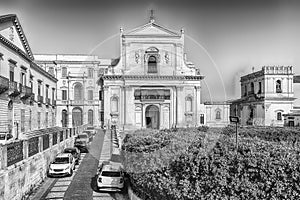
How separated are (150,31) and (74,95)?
14647mm

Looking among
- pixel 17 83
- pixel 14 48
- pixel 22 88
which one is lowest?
pixel 22 88

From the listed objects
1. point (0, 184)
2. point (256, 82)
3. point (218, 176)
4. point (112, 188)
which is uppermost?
point (256, 82)

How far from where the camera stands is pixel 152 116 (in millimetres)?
54781

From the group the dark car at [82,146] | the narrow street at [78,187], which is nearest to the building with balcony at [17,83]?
the dark car at [82,146]

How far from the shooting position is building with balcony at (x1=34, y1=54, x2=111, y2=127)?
38.6 metres

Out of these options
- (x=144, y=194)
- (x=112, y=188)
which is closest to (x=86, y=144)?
(x=112, y=188)

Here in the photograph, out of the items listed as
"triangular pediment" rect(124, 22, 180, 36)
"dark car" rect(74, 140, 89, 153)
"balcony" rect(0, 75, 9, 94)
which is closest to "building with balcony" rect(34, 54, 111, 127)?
"triangular pediment" rect(124, 22, 180, 36)

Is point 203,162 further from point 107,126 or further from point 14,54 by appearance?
point 107,126

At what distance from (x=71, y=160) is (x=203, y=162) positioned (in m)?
13.2

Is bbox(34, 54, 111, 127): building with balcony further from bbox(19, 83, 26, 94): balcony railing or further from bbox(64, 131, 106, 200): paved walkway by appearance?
bbox(64, 131, 106, 200): paved walkway

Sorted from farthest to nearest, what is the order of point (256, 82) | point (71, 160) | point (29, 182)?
point (256, 82)
point (71, 160)
point (29, 182)

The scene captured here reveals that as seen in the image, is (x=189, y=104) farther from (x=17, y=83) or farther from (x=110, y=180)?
(x=110, y=180)

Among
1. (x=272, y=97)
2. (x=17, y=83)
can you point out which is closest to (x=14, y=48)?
(x=17, y=83)

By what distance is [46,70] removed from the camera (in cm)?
4522
